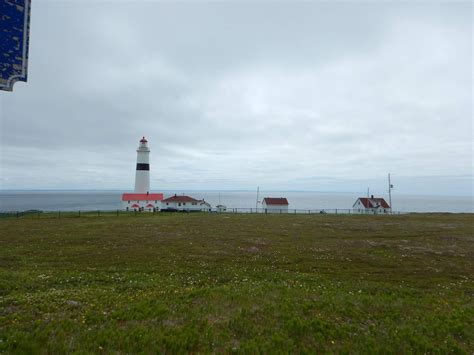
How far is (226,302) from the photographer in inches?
327

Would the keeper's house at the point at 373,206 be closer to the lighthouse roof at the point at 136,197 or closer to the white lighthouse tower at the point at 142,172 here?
the lighthouse roof at the point at 136,197

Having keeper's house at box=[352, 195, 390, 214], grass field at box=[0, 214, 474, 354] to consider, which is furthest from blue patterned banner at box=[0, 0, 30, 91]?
keeper's house at box=[352, 195, 390, 214]

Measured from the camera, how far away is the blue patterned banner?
26.0 ft

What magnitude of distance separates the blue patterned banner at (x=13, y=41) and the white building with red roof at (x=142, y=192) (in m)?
51.7

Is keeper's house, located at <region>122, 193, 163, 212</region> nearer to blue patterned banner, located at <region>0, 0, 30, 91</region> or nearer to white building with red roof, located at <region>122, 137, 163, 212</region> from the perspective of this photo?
white building with red roof, located at <region>122, 137, 163, 212</region>

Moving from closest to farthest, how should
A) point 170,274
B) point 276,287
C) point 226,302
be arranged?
1. point 226,302
2. point 276,287
3. point 170,274

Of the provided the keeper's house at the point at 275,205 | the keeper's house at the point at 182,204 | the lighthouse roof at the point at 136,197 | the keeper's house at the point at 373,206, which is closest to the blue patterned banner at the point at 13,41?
the lighthouse roof at the point at 136,197

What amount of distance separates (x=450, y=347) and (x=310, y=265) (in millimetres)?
7565

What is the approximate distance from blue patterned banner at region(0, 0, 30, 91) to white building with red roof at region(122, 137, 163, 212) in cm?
5174

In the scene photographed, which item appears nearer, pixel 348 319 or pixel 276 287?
pixel 348 319

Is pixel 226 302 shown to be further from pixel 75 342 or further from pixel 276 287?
pixel 75 342

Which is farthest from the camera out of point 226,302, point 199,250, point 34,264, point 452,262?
point 199,250

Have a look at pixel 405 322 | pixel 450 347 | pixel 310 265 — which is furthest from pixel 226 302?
pixel 310 265

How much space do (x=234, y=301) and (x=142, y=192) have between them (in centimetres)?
5488
